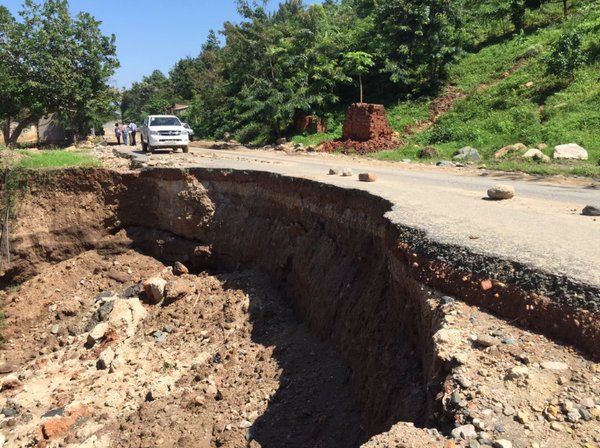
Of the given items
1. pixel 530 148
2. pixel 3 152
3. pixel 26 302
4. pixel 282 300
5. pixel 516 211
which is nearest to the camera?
pixel 516 211

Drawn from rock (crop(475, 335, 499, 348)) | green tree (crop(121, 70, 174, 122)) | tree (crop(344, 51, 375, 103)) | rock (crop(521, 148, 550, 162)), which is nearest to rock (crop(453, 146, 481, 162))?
rock (crop(521, 148, 550, 162))

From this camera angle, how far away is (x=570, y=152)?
14484 millimetres

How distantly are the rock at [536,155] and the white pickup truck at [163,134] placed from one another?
1274 cm

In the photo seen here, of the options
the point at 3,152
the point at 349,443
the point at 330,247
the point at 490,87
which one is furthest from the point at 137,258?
the point at 490,87

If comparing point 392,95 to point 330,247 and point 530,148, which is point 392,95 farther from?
point 330,247

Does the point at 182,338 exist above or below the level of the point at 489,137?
below

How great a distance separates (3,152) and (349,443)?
12.7 metres

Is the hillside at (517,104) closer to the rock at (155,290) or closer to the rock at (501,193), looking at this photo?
the rock at (501,193)

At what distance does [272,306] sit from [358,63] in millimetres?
18918

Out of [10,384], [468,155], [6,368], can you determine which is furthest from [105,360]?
[468,155]

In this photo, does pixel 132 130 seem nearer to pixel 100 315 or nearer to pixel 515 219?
pixel 100 315

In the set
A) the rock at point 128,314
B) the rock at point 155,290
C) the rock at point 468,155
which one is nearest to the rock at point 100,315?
the rock at point 128,314

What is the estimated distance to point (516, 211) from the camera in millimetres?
7105

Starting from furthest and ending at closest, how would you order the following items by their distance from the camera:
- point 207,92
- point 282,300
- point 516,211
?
1. point 207,92
2. point 282,300
3. point 516,211
